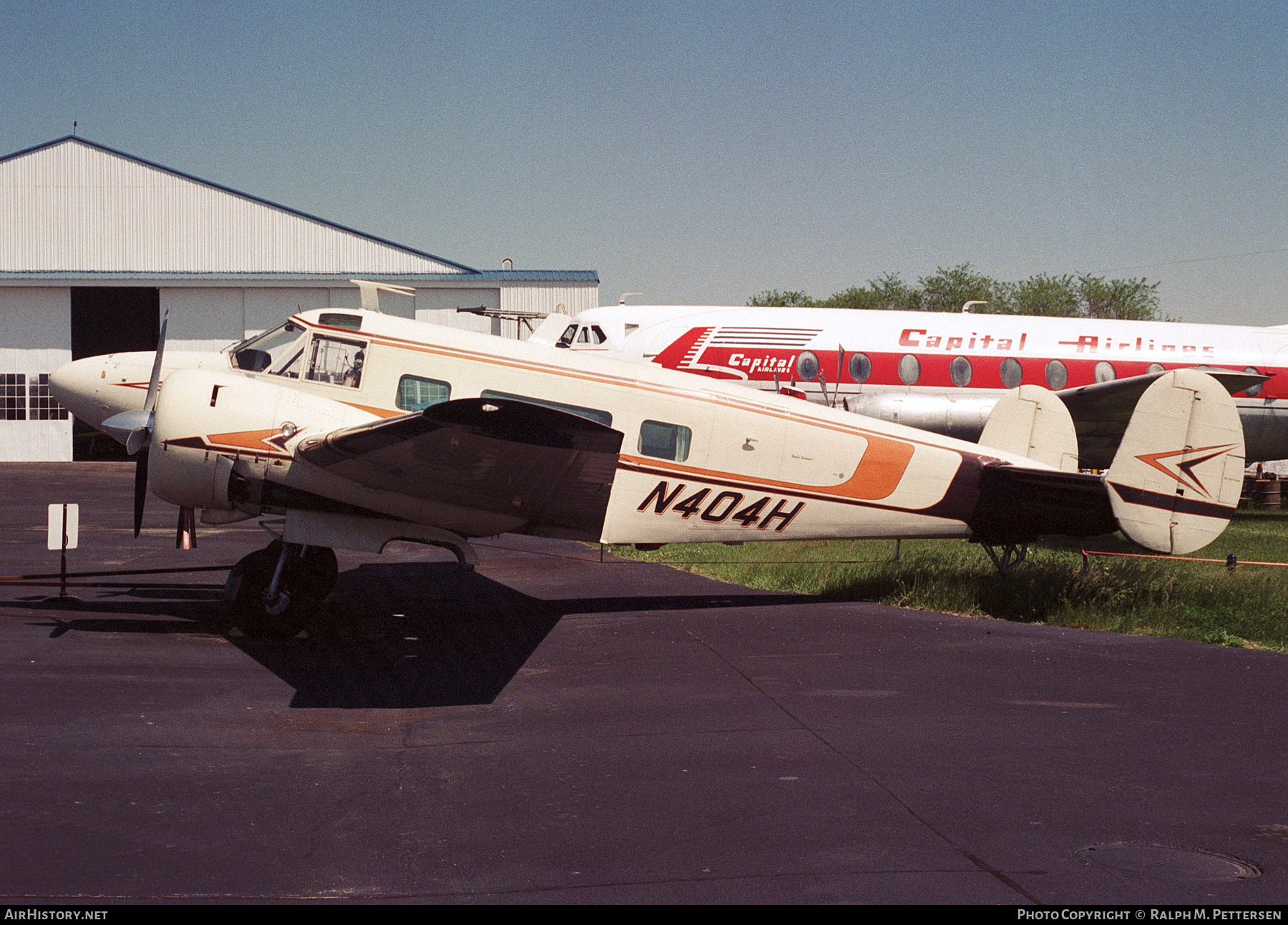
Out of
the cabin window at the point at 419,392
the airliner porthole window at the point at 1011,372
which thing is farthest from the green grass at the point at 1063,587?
the cabin window at the point at 419,392

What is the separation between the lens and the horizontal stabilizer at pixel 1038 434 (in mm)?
14328

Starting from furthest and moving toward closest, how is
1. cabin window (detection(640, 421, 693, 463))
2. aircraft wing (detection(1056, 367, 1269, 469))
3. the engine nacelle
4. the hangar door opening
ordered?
the hangar door opening, aircraft wing (detection(1056, 367, 1269, 469)), cabin window (detection(640, 421, 693, 463)), the engine nacelle

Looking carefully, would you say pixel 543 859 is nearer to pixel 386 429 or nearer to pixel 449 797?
pixel 449 797

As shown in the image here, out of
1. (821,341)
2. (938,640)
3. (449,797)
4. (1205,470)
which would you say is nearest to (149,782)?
(449,797)

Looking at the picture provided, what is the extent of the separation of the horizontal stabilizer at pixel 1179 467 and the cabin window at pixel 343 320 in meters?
8.80

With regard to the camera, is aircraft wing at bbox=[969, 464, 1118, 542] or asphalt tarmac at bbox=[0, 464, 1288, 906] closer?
asphalt tarmac at bbox=[0, 464, 1288, 906]

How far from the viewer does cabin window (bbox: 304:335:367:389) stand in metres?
12.0

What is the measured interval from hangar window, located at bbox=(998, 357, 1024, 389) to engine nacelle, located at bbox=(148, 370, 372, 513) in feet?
54.2

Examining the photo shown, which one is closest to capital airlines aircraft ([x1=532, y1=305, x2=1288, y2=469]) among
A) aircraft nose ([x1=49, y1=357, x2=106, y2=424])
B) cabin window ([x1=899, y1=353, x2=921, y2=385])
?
cabin window ([x1=899, y1=353, x2=921, y2=385])

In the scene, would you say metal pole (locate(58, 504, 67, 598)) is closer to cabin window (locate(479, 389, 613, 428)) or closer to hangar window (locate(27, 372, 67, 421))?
cabin window (locate(479, 389, 613, 428))

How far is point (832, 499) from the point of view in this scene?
12984 mm

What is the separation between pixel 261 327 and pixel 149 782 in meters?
41.8

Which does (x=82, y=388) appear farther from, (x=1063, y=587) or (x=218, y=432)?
(x=1063, y=587)

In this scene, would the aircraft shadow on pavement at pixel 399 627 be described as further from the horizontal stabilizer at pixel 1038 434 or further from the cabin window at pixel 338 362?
the horizontal stabilizer at pixel 1038 434
